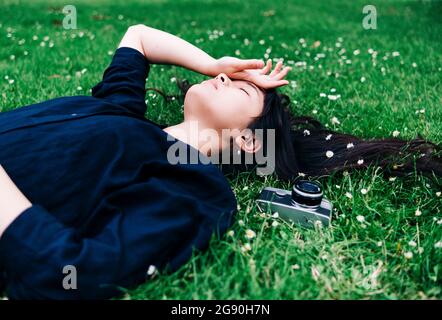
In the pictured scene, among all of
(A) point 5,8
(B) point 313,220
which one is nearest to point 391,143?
(B) point 313,220

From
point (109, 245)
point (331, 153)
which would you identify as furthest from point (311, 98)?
point (109, 245)

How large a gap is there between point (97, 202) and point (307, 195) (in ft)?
3.68

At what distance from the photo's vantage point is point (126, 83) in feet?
9.02

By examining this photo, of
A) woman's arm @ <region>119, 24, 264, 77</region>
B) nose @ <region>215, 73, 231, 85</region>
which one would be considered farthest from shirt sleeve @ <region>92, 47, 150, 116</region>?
nose @ <region>215, 73, 231, 85</region>

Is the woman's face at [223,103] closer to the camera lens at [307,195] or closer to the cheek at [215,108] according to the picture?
the cheek at [215,108]

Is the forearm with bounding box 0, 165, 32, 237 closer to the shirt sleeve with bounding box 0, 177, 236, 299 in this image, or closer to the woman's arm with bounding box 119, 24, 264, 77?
the shirt sleeve with bounding box 0, 177, 236, 299

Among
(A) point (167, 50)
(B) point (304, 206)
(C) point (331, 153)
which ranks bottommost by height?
(B) point (304, 206)

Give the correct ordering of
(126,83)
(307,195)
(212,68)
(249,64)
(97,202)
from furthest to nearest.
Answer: (212,68) < (126,83) < (249,64) < (307,195) < (97,202)

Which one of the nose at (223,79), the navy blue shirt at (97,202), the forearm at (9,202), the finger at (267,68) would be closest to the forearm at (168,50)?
the nose at (223,79)

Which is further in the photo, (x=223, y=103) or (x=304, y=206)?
(x=223, y=103)

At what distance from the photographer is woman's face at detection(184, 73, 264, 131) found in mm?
2529

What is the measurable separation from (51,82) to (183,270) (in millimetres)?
3062

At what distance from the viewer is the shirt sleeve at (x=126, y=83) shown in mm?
2695

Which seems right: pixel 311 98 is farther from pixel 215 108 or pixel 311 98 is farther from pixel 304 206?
pixel 304 206
